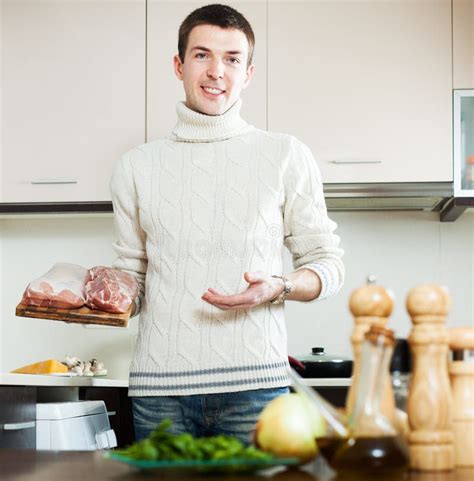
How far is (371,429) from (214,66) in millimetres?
1034

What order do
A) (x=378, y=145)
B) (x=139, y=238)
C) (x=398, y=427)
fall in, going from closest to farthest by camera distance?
(x=398, y=427)
(x=139, y=238)
(x=378, y=145)

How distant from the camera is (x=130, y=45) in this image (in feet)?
11.2

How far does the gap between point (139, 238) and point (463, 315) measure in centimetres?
A: 201

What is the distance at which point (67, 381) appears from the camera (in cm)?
284

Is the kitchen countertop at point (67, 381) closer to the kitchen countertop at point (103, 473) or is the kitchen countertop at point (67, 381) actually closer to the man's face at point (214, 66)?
the man's face at point (214, 66)

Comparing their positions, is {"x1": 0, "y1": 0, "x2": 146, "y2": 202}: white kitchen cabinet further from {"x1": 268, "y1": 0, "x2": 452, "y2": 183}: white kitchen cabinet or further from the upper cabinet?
the upper cabinet

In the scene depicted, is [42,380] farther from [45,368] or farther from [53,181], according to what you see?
[53,181]

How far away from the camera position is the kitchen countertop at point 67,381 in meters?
2.63

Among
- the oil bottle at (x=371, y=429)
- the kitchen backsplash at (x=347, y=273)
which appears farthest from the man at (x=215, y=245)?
the kitchen backsplash at (x=347, y=273)

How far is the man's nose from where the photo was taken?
5.78 feet

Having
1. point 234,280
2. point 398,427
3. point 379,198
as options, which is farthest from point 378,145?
point 398,427

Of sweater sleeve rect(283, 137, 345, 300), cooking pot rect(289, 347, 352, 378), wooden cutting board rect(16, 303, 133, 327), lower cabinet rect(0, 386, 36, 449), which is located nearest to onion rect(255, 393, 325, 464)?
wooden cutting board rect(16, 303, 133, 327)

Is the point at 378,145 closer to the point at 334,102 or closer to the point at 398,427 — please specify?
the point at 334,102

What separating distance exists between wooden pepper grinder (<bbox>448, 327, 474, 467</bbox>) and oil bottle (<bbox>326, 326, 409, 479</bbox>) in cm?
12
